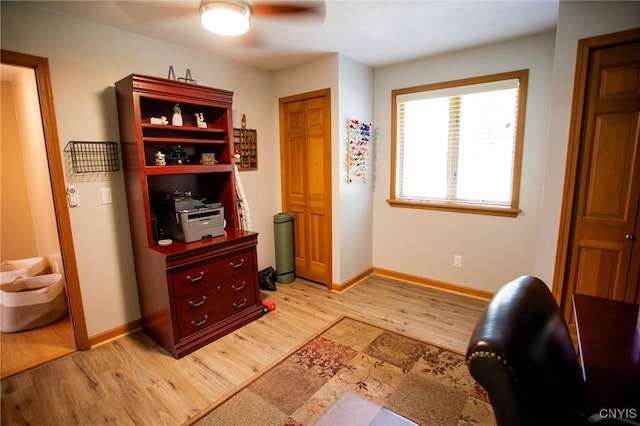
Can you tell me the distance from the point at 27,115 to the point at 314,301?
10.8 feet

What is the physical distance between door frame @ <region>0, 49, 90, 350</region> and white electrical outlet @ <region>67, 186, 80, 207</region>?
0.11 feet

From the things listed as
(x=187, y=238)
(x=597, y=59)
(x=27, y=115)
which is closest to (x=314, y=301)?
(x=187, y=238)

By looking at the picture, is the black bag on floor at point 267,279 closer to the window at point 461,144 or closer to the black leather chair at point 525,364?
the window at point 461,144

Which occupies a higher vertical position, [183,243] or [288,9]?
[288,9]

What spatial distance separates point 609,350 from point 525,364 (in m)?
0.65

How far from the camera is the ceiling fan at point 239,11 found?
1.86m

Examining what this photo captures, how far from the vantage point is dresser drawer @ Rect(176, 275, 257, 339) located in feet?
7.59

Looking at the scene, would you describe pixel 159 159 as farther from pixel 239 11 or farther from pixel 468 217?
pixel 468 217

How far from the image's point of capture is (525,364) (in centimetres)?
64

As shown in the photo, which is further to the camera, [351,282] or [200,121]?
[351,282]

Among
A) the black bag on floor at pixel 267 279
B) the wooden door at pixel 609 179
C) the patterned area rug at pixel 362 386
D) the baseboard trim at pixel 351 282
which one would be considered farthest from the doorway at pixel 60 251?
the wooden door at pixel 609 179

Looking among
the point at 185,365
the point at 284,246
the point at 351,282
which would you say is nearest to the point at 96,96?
the point at 185,365

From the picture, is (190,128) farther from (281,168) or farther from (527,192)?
(527,192)

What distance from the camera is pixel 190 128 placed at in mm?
2541
